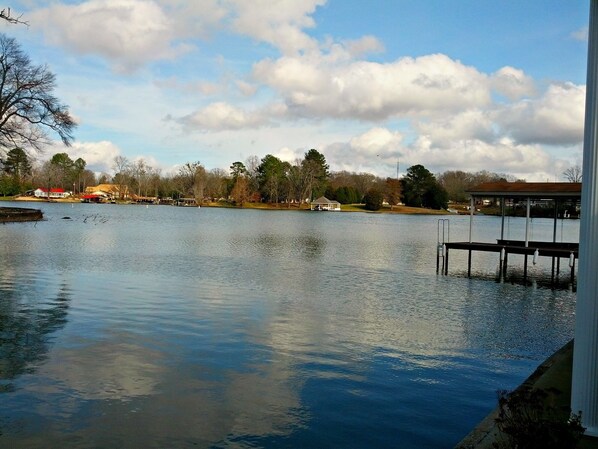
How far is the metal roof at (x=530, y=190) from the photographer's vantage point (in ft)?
90.7

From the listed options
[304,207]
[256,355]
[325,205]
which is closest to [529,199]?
[256,355]

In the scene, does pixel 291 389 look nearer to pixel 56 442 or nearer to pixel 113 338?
pixel 56 442

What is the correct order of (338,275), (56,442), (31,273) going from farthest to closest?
(338,275) < (31,273) < (56,442)

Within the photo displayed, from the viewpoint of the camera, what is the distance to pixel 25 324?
13.5m

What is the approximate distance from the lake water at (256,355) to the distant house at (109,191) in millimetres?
153025

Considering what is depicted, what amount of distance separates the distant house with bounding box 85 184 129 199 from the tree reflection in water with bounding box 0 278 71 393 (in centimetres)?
15794

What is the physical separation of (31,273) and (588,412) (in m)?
21.5

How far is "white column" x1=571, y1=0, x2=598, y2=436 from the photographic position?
6.23 meters

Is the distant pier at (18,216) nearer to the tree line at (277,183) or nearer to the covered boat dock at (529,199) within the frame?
the covered boat dock at (529,199)

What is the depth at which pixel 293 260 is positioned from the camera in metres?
32.0


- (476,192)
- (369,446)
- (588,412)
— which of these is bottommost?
(369,446)

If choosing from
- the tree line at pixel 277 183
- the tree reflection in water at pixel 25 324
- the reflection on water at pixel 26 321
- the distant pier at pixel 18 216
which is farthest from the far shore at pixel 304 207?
the tree reflection in water at pixel 25 324

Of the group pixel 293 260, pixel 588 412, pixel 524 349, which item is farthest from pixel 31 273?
pixel 588 412

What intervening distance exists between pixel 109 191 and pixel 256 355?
186 meters
